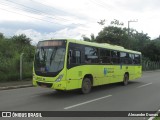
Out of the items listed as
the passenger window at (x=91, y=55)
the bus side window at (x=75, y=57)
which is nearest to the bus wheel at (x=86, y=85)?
the passenger window at (x=91, y=55)

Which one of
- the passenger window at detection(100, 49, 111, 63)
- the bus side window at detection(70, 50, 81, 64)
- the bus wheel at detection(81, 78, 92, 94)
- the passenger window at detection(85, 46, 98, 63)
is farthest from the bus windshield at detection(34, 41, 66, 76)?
the passenger window at detection(100, 49, 111, 63)

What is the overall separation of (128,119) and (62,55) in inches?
198

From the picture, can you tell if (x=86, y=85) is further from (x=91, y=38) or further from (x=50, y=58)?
(x=91, y=38)

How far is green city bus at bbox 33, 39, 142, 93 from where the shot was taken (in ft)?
39.9

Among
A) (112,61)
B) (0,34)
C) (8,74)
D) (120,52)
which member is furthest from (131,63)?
(0,34)

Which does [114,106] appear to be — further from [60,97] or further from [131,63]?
[131,63]

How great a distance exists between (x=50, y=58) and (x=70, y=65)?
1002mm

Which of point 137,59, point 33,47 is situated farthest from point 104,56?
point 33,47

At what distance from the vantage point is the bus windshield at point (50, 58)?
12.2 m

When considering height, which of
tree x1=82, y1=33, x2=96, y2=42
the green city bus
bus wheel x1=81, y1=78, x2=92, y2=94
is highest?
tree x1=82, y1=33, x2=96, y2=42

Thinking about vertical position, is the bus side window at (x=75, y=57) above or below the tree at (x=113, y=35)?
below

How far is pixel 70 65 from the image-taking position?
12.4 meters

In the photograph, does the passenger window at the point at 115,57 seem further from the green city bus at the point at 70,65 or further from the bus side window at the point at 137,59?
the bus side window at the point at 137,59

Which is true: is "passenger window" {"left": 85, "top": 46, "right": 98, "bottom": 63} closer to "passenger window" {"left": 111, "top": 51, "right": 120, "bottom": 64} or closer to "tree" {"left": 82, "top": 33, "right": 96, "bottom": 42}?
"passenger window" {"left": 111, "top": 51, "right": 120, "bottom": 64}
